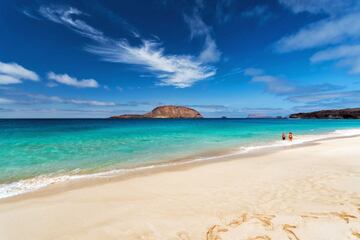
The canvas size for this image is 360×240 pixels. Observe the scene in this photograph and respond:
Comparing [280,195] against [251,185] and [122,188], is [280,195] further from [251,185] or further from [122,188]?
[122,188]

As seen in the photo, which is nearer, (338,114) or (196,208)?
(196,208)

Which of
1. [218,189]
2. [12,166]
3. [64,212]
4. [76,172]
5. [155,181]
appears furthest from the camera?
[12,166]

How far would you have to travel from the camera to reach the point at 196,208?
213 inches

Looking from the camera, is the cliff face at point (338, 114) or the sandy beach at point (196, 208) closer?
the sandy beach at point (196, 208)

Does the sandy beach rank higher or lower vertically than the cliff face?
lower

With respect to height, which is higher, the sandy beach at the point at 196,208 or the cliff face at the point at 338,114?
the cliff face at the point at 338,114

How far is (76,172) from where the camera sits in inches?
393

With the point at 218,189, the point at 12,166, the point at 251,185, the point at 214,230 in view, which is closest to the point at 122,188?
the point at 218,189

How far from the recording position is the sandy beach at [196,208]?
14.0 feet

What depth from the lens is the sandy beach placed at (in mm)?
4254

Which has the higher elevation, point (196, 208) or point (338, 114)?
point (338, 114)

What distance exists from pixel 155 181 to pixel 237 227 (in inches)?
164

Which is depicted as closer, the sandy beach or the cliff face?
the sandy beach

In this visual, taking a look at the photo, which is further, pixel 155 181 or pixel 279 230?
pixel 155 181
